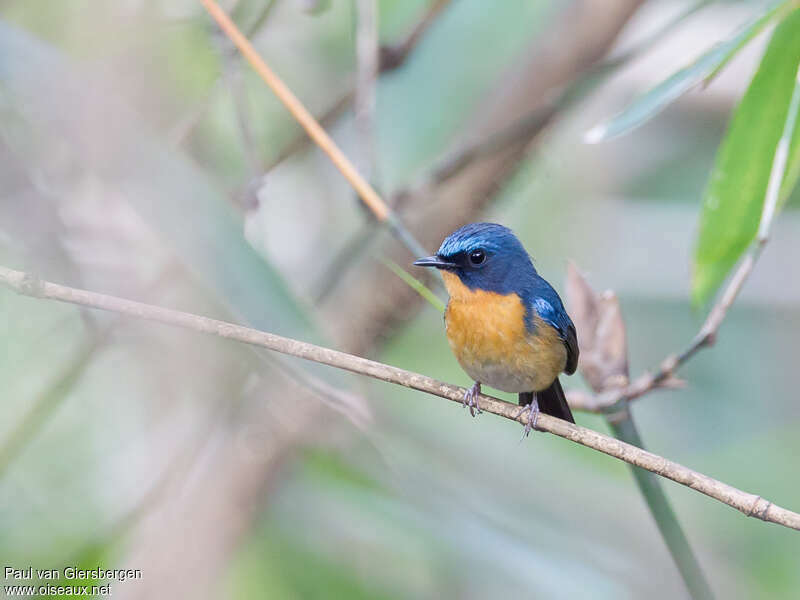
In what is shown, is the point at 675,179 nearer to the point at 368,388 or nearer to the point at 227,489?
the point at 368,388

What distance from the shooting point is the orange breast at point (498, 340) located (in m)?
2.85

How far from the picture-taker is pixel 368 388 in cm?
362

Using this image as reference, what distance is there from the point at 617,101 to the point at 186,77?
2.53 metres

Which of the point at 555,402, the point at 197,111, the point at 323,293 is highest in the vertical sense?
the point at 197,111

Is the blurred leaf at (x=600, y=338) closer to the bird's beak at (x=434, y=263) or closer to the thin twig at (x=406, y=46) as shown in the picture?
the bird's beak at (x=434, y=263)

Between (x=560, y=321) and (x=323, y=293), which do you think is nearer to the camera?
(x=560, y=321)

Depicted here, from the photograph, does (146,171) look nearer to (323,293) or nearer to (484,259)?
(484,259)

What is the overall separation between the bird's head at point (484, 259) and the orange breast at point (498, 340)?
0.08ft

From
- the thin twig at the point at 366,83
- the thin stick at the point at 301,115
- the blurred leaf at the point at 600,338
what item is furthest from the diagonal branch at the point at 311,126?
the blurred leaf at the point at 600,338

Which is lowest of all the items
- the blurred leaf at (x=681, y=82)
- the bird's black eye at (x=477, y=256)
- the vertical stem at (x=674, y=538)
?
the vertical stem at (x=674, y=538)

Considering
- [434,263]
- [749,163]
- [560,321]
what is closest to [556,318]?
[560,321]

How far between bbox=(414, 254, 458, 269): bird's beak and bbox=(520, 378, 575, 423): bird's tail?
54 cm

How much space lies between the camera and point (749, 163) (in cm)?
240

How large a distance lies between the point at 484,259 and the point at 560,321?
30 centimetres
